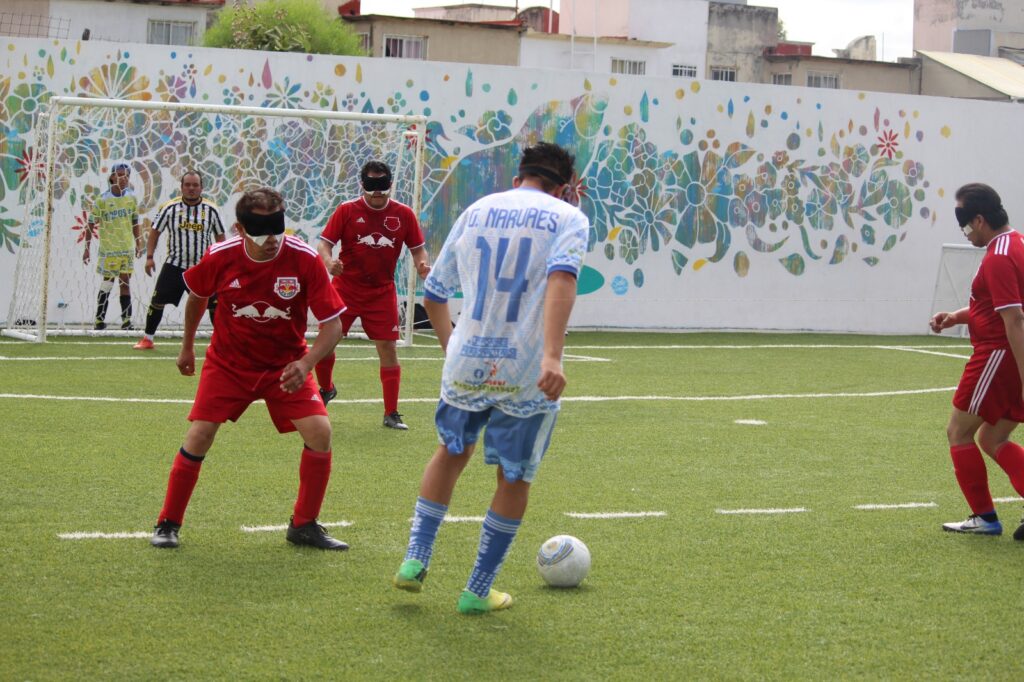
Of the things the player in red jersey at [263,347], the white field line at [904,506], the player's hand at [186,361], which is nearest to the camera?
the player in red jersey at [263,347]

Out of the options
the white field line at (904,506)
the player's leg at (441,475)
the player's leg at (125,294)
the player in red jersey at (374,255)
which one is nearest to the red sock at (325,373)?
the player in red jersey at (374,255)

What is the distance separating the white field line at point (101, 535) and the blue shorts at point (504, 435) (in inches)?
76.8

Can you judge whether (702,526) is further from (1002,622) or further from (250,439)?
(250,439)

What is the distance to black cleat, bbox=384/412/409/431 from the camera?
10609mm

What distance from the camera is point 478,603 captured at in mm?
5562

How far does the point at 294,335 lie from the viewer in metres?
6.60

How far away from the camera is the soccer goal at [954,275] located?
22.6 meters

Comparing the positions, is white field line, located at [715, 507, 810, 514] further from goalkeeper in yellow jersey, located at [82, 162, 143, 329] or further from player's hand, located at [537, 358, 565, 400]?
goalkeeper in yellow jersey, located at [82, 162, 143, 329]

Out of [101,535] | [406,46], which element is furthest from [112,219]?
[406,46]

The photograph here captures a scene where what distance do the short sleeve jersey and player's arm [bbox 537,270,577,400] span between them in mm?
13245

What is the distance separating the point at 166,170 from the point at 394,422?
8337 mm

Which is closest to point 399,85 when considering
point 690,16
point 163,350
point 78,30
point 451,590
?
point 163,350

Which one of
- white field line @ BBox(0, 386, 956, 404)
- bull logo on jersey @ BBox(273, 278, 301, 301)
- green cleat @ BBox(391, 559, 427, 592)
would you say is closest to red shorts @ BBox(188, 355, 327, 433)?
bull logo on jersey @ BBox(273, 278, 301, 301)

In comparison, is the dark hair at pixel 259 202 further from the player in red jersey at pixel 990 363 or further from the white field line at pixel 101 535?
the player in red jersey at pixel 990 363
